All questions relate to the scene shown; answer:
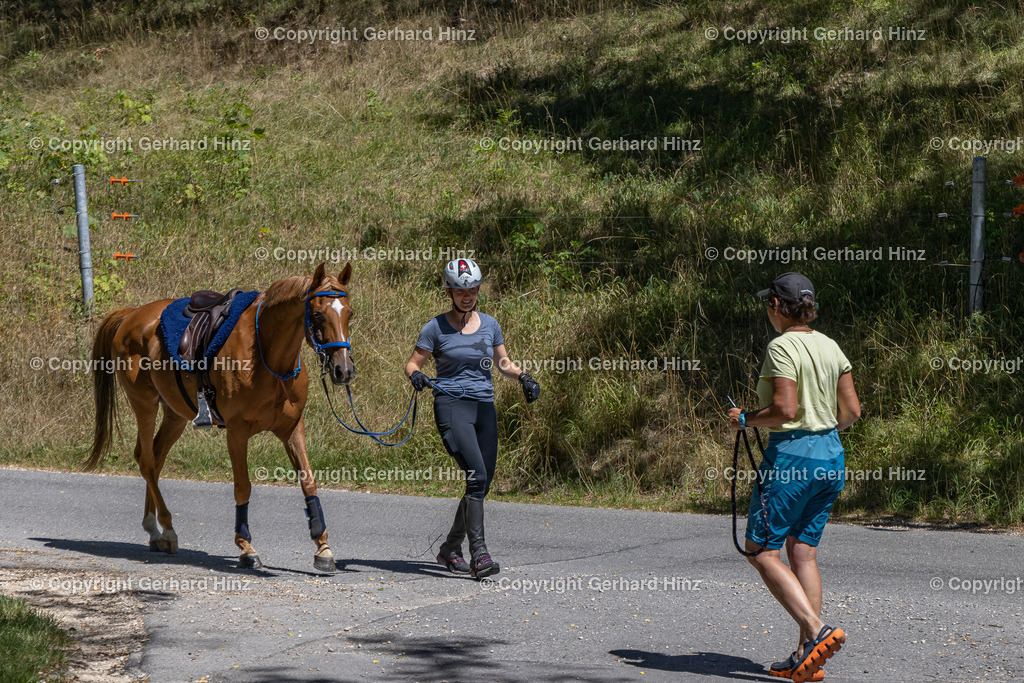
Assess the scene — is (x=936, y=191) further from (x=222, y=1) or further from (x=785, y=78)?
(x=222, y=1)

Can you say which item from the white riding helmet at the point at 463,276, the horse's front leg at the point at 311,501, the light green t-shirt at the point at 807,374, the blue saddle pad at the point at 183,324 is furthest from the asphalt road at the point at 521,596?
the white riding helmet at the point at 463,276

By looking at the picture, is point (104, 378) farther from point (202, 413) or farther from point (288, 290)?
point (288, 290)

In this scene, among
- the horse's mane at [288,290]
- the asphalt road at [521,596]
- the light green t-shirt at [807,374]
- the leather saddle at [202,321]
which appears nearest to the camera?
the light green t-shirt at [807,374]

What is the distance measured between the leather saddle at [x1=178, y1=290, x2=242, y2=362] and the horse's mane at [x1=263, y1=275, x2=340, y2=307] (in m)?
0.57

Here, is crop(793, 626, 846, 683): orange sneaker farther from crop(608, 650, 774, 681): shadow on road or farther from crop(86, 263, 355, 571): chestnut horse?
crop(86, 263, 355, 571): chestnut horse

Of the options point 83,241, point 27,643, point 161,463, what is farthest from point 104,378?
point 83,241

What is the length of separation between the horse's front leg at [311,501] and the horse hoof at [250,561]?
1.33 feet

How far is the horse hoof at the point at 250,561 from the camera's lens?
754 centimetres

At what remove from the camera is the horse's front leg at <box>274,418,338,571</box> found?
743 centimetres

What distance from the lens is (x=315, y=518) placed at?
7.46 metres

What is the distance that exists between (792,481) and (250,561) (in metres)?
4.21

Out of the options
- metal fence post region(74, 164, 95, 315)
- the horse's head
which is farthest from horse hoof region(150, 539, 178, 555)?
metal fence post region(74, 164, 95, 315)

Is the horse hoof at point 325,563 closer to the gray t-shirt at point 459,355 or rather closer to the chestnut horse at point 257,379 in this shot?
the chestnut horse at point 257,379

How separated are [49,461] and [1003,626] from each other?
34.5 ft
